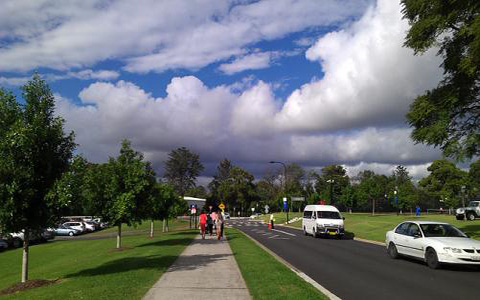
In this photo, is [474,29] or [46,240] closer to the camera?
[474,29]

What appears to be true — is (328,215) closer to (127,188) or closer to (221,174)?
(127,188)

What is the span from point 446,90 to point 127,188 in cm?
1685

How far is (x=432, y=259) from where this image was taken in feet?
43.8

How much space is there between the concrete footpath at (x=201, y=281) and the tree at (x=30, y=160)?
3.55m

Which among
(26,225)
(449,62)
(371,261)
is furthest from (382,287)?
(449,62)

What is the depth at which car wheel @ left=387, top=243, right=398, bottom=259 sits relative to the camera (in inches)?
623

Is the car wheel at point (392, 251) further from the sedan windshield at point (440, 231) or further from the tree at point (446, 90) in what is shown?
the tree at point (446, 90)

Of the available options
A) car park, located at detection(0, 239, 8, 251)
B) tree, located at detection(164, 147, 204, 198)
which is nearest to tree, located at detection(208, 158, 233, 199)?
tree, located at detection(164, 147, 204, 198)

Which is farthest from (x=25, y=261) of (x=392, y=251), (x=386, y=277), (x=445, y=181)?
(x=445, y=181)

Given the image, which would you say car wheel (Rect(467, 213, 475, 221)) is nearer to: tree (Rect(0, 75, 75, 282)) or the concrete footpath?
the concrete footpath

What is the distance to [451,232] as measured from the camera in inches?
570

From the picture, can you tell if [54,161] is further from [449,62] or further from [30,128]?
[449,62]

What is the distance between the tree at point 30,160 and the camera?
35.6 ft

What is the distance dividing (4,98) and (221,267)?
7116 millimetres
